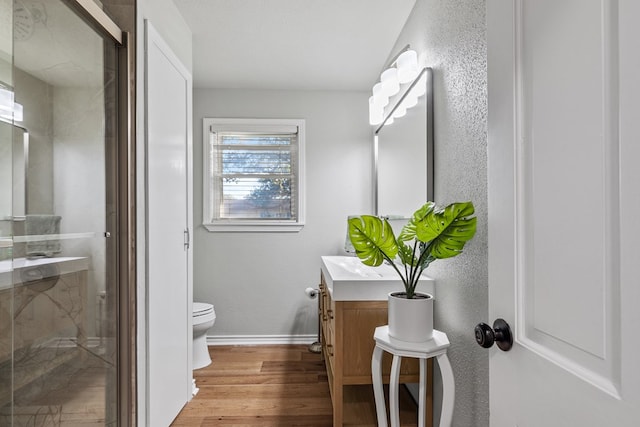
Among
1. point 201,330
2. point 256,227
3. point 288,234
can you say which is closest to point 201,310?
point 201,330

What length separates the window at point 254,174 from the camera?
334cm

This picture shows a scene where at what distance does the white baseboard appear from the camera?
331 centimetres

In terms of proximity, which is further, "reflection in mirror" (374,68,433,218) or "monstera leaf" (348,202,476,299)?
"reflection in mirror" (374,68,433,218)

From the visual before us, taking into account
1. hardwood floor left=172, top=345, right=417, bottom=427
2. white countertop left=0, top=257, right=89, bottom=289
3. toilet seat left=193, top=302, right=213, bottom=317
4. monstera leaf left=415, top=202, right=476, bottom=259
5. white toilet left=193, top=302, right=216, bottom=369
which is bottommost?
hardwood floor left=172, top=345, right=417, bottom=427

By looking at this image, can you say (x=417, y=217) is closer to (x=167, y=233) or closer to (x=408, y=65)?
(x=408, y=65)

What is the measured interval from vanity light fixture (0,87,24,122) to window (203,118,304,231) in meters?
2.24

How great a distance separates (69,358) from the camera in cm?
131

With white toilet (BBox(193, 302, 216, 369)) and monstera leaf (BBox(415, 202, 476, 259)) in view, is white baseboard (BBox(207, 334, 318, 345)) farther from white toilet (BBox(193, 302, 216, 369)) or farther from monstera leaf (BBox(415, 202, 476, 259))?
monstera leaf (BBox(415, 202, 476, 259))

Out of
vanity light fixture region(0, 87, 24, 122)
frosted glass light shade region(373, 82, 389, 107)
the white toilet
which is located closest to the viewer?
vanity light fixture region(0, 87, 24, 122)

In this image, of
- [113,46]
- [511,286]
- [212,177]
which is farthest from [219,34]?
[511,286]

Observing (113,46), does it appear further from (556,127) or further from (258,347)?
(258,347)

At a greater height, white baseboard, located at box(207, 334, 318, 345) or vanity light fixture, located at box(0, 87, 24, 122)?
vanity light fixture, located at box(0, 87, 24, 122)

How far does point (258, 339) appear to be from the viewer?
3.33 meters

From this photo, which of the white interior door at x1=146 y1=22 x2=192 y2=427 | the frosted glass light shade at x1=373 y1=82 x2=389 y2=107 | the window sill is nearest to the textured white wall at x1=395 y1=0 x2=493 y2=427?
the frosted glass light shade at x1=373 y1=82 x2=389 y2=107
